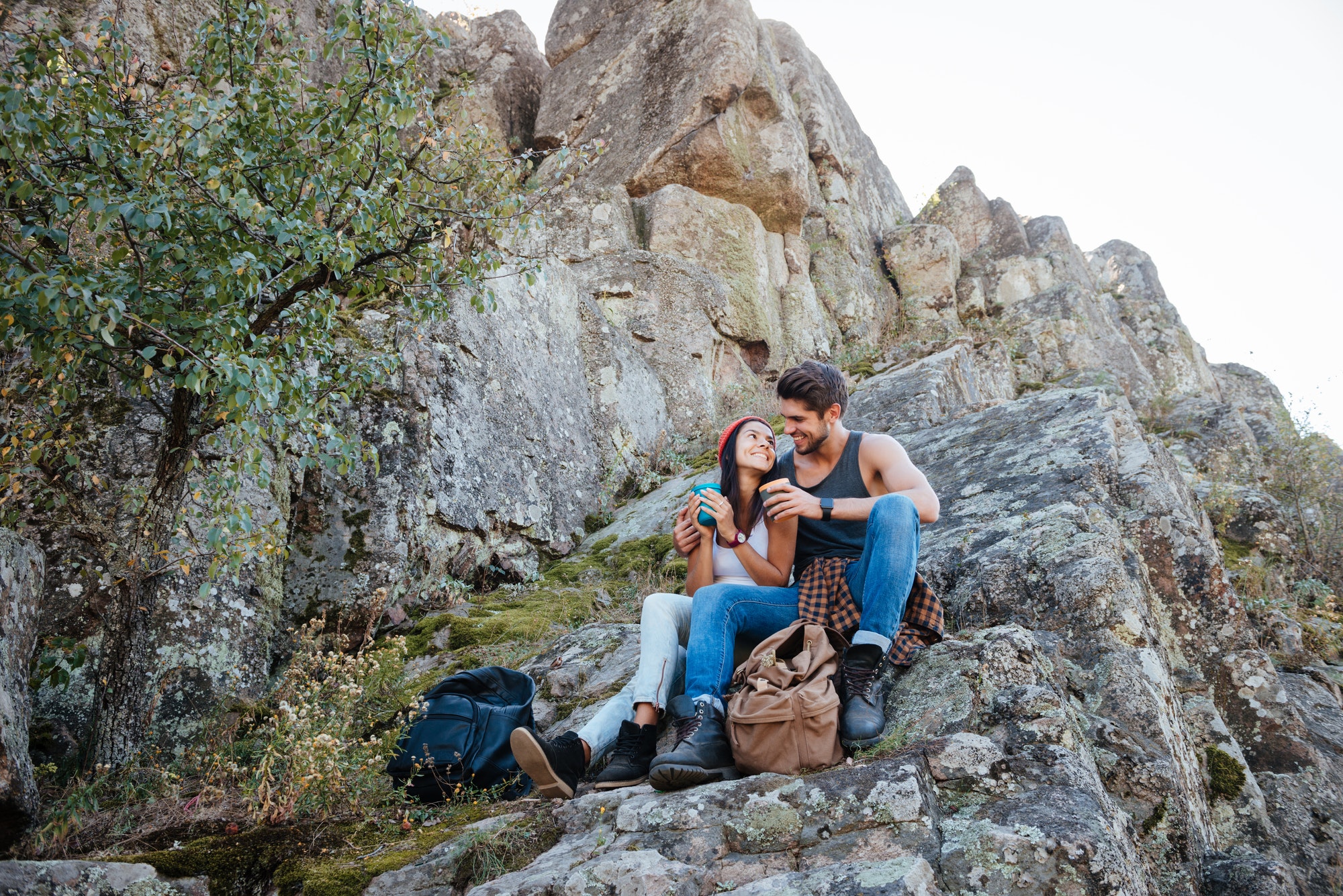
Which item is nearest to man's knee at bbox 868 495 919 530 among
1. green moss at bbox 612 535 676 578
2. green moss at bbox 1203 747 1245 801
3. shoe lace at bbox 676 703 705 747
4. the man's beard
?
the man's beard

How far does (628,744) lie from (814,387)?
2.07m

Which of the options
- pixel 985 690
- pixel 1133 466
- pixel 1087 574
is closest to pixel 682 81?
pixel 1133 466

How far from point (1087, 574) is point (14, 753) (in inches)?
207

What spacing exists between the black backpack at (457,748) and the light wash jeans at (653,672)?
0.42 meters

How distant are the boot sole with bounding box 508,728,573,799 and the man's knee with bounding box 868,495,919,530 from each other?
1834 mm

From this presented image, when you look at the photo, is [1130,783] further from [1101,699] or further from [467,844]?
[467,844]

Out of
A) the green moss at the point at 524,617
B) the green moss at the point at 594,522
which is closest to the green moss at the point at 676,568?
the green moss at the point at 524,617

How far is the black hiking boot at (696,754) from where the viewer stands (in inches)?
114

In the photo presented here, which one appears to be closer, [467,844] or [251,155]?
[467,844]

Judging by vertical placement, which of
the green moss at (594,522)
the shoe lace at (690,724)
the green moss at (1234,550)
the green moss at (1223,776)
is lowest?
the green moss at (1223,776)

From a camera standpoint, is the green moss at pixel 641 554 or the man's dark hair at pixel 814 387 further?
the green moss at pixel 641 554

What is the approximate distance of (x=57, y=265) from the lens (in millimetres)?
3354

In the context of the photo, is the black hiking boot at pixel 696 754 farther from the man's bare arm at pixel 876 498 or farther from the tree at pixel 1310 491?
the tree at pixel 1310 491

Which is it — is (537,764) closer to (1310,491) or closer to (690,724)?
(690,724)
